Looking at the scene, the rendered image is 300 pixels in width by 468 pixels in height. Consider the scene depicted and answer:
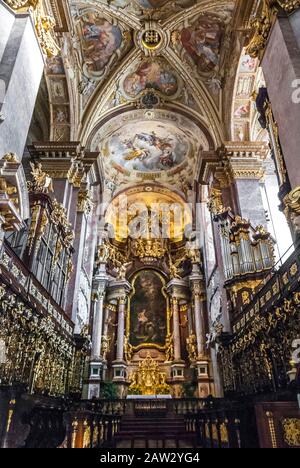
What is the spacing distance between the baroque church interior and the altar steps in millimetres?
81

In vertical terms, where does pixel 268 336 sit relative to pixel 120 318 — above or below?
below

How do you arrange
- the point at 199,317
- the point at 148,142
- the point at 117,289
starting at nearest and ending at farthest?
the point at 199,317 < the point at 117,289 < the point at 148,142

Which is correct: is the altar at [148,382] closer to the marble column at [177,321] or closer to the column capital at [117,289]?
the marble column at [177,321]

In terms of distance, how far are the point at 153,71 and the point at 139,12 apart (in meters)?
2.73

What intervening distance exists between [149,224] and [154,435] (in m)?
15.1

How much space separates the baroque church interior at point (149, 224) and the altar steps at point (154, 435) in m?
0.08

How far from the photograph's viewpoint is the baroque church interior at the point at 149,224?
5980 millimetres

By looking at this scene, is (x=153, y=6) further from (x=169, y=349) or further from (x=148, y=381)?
(x=148, y=381)

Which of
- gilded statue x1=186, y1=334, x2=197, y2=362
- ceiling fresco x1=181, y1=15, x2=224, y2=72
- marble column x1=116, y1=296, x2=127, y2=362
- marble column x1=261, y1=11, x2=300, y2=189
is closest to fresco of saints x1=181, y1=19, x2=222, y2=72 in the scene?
ceiling fresco x1=181, y1=15, x2=224, y2=72

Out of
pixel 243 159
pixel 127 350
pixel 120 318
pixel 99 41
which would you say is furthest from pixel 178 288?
pixel 99 41

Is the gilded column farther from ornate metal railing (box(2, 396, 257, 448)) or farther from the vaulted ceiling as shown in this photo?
ornate metal railing (box(2, 396, 257, 448))

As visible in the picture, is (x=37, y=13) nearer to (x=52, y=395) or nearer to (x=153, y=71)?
(x=52, y=395)

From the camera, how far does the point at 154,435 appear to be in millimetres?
8719
